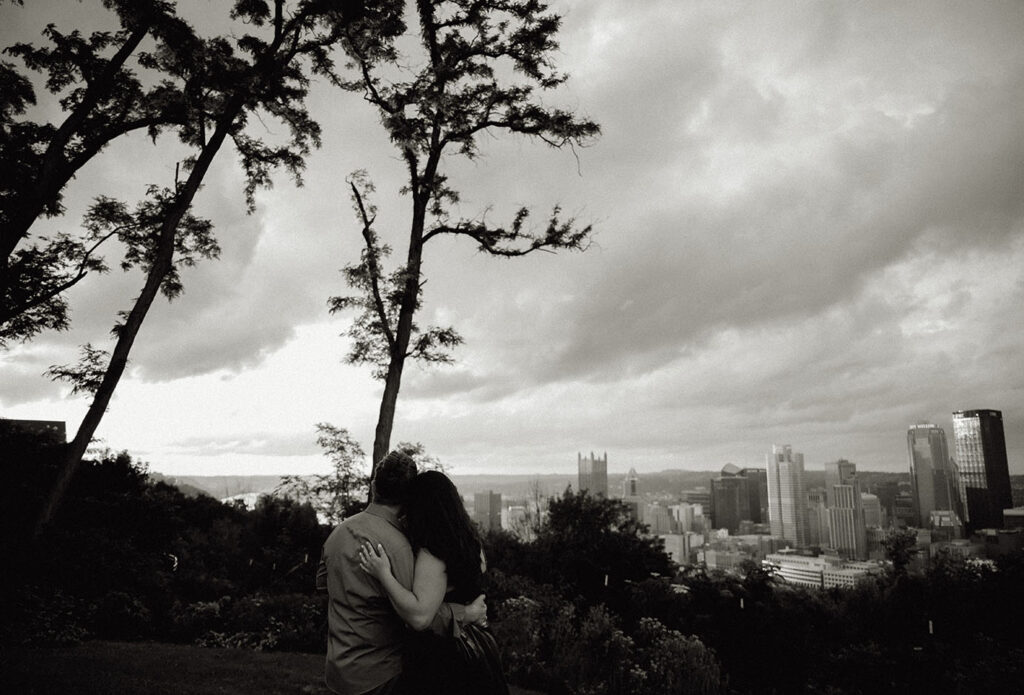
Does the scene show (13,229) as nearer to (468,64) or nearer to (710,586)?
(468,64)

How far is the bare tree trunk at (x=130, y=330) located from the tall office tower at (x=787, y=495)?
4234 cm

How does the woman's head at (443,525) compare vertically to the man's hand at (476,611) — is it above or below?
above

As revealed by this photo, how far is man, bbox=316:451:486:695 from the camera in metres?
2.24

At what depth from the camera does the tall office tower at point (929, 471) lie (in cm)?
2473

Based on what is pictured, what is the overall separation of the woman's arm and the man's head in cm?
23

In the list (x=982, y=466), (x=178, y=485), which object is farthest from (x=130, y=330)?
(x=982, y=466)

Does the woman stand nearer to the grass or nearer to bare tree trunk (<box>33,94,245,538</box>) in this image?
the grass

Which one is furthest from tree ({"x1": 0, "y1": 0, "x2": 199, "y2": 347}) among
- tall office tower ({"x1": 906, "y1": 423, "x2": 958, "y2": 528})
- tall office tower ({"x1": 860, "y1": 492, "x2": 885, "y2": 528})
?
tall office tower ({"x1": 860, "y1": 492, "x2": 885, "y2": 528})

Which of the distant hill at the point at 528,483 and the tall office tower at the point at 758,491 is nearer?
the distant hill at the point at 528,483

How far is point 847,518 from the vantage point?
34.1 meters

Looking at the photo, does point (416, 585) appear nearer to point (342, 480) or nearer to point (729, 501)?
point (342, 480)

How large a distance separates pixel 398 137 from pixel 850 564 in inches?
966

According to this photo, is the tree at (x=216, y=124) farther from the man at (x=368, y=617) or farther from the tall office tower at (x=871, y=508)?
the tall office tower at (x=871, y=508)

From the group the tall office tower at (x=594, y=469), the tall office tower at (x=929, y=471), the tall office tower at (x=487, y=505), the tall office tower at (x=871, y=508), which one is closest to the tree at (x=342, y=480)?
the tall office tower at (x=487, y=505)
